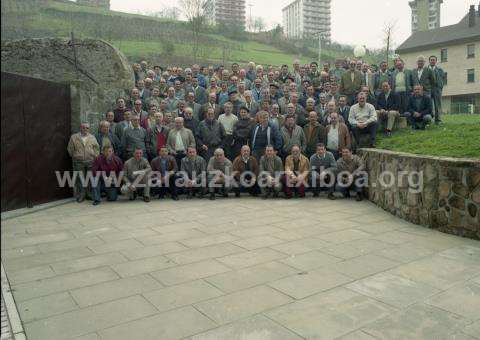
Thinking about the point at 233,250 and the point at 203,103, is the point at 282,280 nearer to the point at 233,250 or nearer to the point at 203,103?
the point at 233,250

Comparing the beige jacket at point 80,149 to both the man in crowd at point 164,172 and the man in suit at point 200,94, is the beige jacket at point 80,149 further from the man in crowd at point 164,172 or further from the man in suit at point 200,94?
the man in suit at point 200,94

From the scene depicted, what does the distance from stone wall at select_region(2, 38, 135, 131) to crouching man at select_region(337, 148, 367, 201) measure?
5.94 meters

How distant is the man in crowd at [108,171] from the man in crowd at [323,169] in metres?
4.31

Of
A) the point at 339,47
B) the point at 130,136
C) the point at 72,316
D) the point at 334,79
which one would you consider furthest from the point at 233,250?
the point at 339,47

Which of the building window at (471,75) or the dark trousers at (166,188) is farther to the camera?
the building window at (471,75)

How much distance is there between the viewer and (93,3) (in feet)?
187

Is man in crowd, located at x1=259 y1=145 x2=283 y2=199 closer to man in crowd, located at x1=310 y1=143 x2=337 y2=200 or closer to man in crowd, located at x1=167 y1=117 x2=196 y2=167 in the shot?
man in crowd, located at x1=310 y1=143 x2=337 y2=200

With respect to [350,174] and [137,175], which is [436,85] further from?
[137,175]

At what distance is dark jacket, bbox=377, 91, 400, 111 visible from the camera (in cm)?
1070

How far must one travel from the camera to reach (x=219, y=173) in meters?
9.55

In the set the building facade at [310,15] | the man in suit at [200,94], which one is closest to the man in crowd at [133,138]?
the man in suit at [200,94]

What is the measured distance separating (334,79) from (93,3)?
54.1m

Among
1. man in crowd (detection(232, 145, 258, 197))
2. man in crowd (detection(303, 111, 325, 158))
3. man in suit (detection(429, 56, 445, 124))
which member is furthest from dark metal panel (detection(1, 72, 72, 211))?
man in suit (detection(429, 56, 445, 124))

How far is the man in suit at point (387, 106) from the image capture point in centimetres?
1037
